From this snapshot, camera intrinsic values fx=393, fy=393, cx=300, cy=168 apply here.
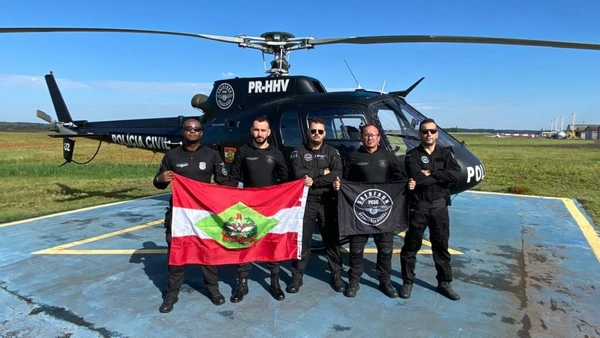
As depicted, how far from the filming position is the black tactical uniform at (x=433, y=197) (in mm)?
4090

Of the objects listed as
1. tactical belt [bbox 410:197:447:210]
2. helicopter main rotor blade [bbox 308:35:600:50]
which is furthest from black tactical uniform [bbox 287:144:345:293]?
helicopter main rotor blade [bbox 308:35:600:50]

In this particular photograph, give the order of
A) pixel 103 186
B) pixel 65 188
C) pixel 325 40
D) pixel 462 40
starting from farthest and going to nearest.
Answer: pixel 103 186 < pixel 65 188 < pixel 325 40 < pixel 462 40

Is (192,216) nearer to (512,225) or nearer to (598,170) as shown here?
(512,225)

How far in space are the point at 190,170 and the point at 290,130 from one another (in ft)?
7.01

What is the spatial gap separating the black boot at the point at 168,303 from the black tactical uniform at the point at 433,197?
2.44 metres

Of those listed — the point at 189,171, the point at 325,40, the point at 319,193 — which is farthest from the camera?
the point at 325,40

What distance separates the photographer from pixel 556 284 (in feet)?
15.1

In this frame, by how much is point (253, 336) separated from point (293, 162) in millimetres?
1830

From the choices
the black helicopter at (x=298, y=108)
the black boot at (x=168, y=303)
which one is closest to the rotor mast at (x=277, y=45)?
the black helicopter at (x=298, y=108)

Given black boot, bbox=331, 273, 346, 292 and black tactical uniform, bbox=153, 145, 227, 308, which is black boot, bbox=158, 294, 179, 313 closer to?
black tactical uniform, bbox=153, 145, 227, 308

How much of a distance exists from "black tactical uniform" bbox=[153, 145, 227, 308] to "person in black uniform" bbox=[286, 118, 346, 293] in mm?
842

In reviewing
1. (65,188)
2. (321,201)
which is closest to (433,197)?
(321,201)

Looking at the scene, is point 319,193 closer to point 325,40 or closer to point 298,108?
point 298,108

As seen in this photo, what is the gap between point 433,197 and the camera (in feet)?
13.6
